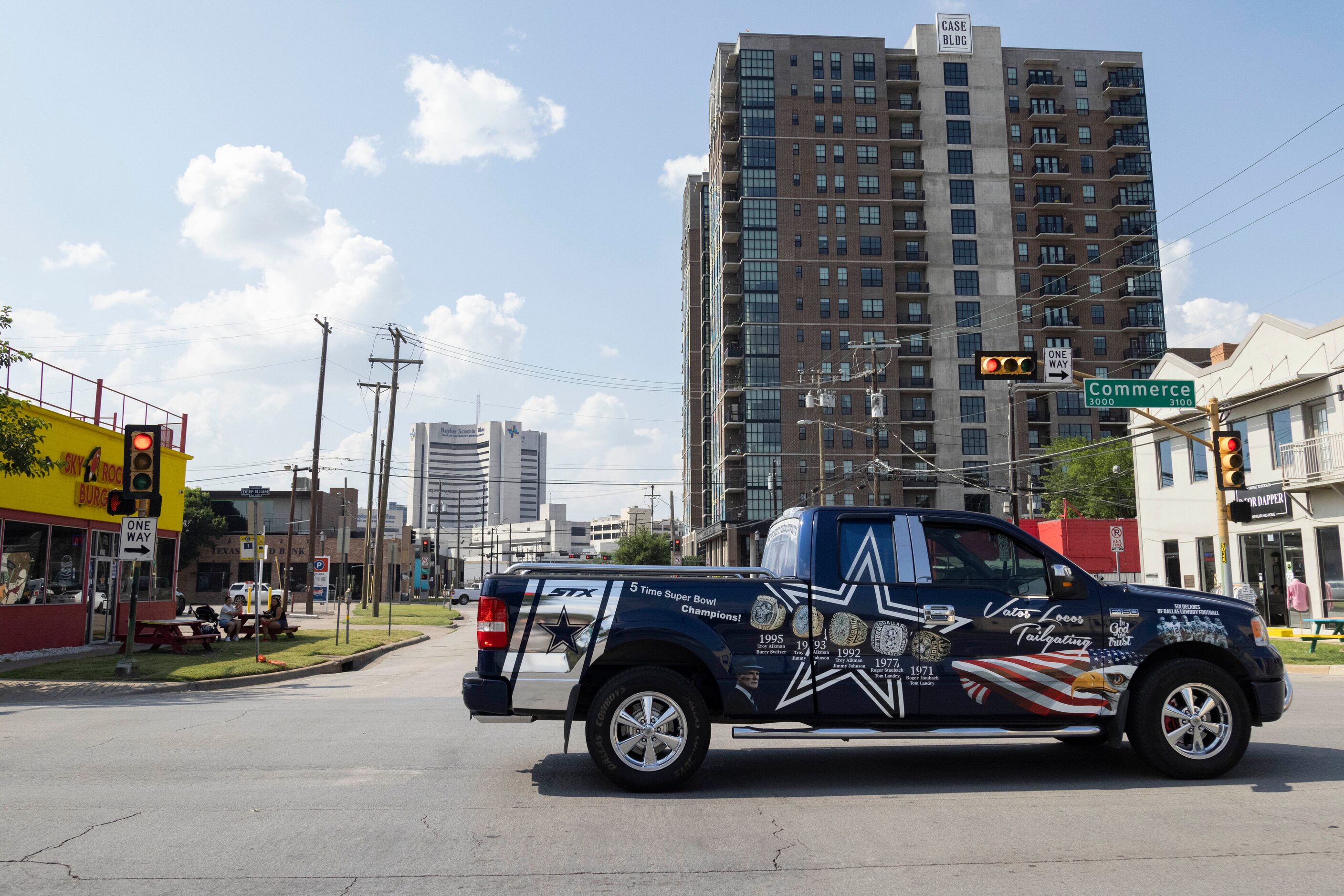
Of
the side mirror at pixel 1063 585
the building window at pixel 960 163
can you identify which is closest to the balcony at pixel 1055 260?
the building window at pixel 960 163

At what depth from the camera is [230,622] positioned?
23.7m

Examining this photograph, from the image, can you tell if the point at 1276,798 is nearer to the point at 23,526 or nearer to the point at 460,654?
the point at 460,654

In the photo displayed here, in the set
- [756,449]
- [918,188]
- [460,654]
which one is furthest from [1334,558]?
[918,188]

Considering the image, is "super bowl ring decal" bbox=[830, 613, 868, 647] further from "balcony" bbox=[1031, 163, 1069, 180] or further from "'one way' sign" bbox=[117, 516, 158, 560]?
"balcony" bbox=[1031, 163, 1069, 180]

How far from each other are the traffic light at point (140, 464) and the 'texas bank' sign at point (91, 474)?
716 centimetres

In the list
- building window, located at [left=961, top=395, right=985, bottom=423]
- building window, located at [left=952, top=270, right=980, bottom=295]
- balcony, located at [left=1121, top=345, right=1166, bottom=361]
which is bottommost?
building window, located at [left=961, top=395, right=985, bottom=423]

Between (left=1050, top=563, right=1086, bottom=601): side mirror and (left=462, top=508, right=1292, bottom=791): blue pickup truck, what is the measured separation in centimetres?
1

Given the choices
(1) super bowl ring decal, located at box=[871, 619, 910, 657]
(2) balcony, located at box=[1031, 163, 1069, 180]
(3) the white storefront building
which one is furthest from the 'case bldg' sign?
(2) balcony, located at box=[1031, 163, 1069, 180]

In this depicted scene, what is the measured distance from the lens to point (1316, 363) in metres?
28.1

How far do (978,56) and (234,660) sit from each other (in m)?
90.4

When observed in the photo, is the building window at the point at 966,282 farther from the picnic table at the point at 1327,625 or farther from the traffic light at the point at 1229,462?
the traffic light at the point at 1229,462

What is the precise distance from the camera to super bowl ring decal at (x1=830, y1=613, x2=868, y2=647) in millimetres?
7145

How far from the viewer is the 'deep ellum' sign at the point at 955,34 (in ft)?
296

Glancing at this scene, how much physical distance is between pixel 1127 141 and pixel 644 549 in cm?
6175
